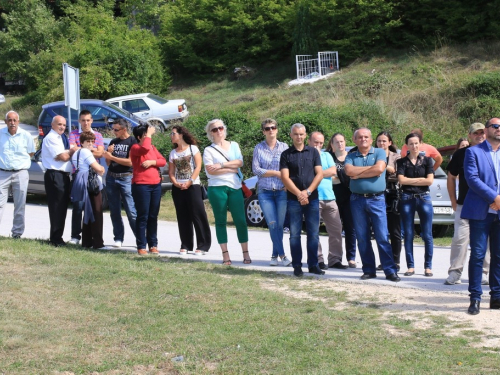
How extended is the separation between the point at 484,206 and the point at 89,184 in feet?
19.6

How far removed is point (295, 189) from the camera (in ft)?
31.5

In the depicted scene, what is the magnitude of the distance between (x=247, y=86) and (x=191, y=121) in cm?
1290

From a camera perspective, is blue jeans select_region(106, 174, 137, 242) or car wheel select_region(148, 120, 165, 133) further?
car wheel select_region(148, 120, 165, 133)

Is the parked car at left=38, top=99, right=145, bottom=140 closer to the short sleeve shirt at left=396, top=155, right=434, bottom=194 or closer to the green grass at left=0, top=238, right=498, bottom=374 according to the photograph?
the green grass at left=0, top=238, right=498, bottom=374

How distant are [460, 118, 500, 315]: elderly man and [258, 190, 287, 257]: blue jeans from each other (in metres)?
3.08

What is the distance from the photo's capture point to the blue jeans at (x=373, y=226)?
9.34 m

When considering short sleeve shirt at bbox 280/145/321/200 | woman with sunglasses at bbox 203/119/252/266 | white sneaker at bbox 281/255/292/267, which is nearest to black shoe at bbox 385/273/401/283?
short sleeve shirt at bbox 280/145/321/200

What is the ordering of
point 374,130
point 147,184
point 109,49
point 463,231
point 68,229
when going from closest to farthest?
point 463,231 < point 147,184 < point 68,229 < point 374,130 < point 109,49

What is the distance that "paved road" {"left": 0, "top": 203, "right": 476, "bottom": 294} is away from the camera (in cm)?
933

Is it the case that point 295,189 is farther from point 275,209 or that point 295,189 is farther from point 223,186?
point 223,186

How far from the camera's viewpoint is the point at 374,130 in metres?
20.3

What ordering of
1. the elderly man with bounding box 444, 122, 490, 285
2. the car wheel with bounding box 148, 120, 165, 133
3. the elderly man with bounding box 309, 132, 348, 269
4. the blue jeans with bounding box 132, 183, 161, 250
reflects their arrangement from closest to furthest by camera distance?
the elderly man with bounding box 444, 122, 490, 285 → the elderly man with bounding box 309, 132, 348, 269 → the blue jeans with bounding box 132, 183, 161, 250 → the car wheel with bounding box 148, 120, 165, 133

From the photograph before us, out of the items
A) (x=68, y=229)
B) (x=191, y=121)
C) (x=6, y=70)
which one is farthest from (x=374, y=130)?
(x=6, y=70)

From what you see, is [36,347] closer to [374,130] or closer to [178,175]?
[178,175]
